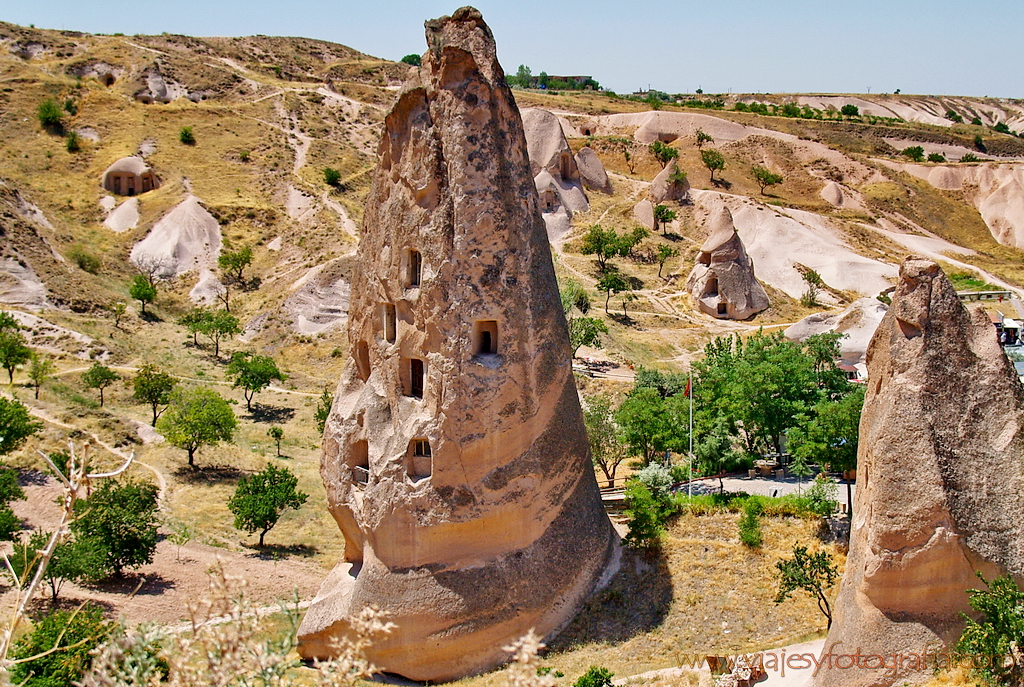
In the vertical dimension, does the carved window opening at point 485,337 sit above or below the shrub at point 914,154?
below

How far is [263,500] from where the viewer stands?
30422mm

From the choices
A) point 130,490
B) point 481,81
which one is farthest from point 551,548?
point 130,490

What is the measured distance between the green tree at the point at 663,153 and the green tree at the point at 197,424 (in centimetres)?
6346

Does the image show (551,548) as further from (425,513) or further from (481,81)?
(481,81)

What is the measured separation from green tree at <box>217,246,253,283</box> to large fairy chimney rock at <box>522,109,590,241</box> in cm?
2343

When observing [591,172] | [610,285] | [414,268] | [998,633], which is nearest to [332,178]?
[591,172]

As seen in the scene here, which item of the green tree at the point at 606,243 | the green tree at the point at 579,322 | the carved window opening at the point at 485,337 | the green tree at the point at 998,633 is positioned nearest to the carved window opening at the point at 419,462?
the carved window opening at the point at 485,337

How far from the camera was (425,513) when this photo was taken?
1961cm

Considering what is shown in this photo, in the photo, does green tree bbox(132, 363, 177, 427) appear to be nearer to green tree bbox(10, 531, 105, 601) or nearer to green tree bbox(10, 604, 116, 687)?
green tree bbox(10, 531, 105, 601)

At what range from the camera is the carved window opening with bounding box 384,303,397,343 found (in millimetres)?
20812

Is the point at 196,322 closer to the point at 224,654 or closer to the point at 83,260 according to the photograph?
the point at 83,260

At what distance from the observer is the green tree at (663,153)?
92.2m

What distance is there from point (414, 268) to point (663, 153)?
251 ft

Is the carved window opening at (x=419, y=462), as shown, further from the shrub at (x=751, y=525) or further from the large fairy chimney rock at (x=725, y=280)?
the large fairy chimney rock at (x=725, y=280)
